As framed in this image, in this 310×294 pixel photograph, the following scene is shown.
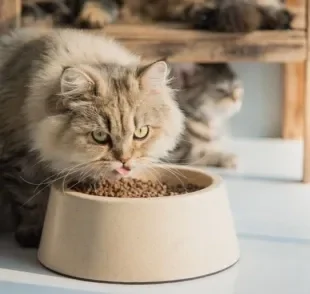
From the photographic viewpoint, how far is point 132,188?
4.26 ft

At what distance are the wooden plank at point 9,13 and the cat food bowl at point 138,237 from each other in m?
0.67

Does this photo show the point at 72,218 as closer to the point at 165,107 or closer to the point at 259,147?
the point at 165,107

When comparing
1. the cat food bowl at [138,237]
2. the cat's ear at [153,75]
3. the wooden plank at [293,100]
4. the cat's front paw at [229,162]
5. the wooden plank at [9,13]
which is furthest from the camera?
the wooden plank at [293,100]

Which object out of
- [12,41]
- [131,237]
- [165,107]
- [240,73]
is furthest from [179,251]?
[240,73]

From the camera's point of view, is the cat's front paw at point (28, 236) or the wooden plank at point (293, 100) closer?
the cat's front paw at point (28, 236)

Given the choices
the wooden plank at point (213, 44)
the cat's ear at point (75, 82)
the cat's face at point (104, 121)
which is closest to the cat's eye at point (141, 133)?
the cat's face at point (104, 121)

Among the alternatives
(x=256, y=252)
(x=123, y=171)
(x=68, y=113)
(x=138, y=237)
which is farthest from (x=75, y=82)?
(x=256, y=252)

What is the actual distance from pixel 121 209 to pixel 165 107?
0.82 ft

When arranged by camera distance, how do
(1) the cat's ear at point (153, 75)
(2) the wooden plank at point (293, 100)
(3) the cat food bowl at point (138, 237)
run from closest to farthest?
(3) the cat food bowl at point (138, 237)
(1) the cat's ear at point (153, 75)
(2) the wooden plank at point (293, 100)

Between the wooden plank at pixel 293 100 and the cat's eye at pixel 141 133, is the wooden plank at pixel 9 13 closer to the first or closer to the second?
the cat's eye at pixel 141 133

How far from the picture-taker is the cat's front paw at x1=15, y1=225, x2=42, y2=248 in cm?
134

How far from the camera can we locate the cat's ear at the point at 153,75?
1.21m

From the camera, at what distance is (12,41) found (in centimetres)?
147

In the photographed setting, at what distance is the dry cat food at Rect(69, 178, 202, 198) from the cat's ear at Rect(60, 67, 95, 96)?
174 millimetres
